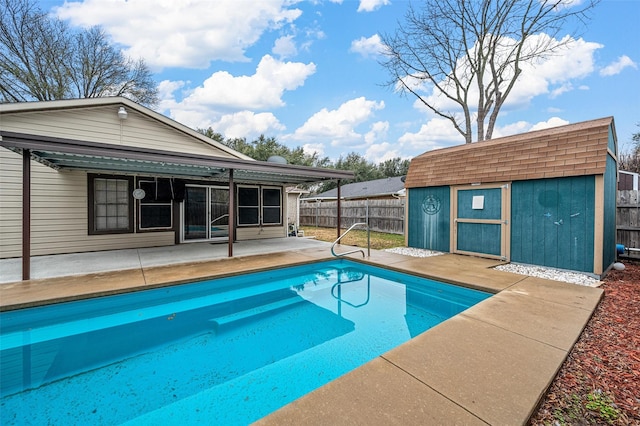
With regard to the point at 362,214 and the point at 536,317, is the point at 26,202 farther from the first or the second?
the point at 362,214

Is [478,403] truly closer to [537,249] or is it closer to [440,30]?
[537,249]

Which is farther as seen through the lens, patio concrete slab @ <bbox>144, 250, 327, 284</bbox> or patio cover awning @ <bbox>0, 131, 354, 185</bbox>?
patio concrete slab @ <bbox>144, 250, 327, 284</bbox>

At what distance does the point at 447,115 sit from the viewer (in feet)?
47.4

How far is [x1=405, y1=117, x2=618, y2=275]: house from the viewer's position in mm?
5121

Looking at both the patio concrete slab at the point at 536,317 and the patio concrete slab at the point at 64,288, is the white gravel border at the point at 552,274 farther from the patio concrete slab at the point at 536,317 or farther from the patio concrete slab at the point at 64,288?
the patio concrete slab at the point at 64,288

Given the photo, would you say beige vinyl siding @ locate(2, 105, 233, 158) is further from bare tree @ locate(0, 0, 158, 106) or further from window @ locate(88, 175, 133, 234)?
bare tree @ locate(0, 0, 158, 106)

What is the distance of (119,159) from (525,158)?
8250mm

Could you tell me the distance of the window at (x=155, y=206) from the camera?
796cm

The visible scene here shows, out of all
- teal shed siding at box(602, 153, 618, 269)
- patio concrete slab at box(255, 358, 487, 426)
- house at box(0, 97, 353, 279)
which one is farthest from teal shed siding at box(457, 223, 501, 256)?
patio concrete slab at box(255, 358, 487, 426)

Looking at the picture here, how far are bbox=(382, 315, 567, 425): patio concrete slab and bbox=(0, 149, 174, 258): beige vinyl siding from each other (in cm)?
825

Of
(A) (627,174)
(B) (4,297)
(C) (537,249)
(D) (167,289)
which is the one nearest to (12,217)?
(B) (4,297)

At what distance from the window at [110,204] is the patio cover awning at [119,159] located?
1.26 feet

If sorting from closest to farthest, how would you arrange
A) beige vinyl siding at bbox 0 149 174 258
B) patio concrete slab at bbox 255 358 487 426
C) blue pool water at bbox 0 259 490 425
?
patio concrete slab at bbox 255 358 487 426, blue pool water at bbox 0 259 490 425, beige vinyl siding at bbox 0 149 174 258

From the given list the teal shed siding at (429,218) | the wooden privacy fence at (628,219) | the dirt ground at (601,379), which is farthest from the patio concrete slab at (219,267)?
the wooden privacy fence at (628,219)
